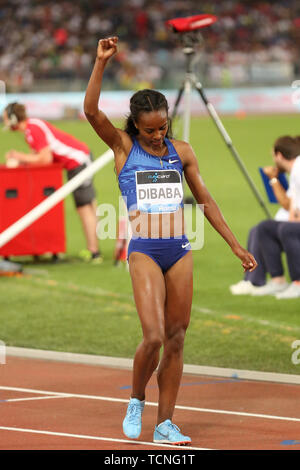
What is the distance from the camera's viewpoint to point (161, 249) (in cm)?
555

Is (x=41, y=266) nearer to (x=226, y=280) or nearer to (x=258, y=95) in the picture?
(x=226, y=280)

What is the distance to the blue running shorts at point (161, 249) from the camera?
5.55 metres

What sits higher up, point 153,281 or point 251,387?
point 153,281

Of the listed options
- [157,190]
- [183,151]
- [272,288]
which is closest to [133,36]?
[272,288]

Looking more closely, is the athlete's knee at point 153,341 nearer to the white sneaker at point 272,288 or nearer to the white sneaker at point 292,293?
the white sneaker at point 292,293

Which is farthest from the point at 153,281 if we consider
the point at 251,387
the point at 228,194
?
the point at 228,194

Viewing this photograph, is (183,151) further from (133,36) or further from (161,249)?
(133,36)

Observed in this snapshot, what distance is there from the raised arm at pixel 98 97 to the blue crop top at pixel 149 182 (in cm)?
13

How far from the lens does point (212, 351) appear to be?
26.1 feet

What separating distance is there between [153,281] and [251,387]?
6.00 feet

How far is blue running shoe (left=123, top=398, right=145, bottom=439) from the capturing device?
217 inches
